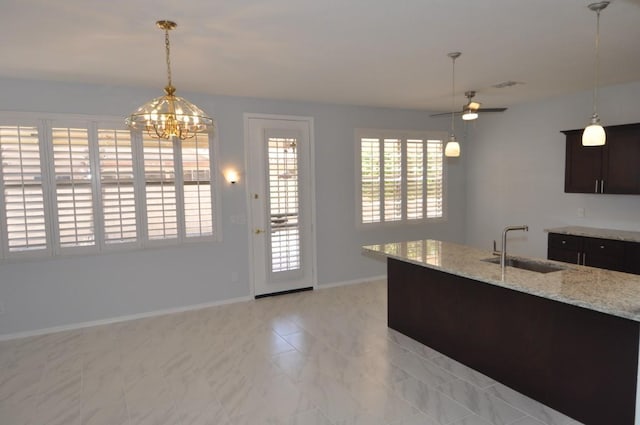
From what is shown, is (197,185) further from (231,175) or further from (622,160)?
(622,160)

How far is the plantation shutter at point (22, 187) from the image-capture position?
412 cm

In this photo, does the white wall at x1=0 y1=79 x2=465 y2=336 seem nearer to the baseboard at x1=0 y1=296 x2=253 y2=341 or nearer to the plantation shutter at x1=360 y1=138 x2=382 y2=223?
the baseboard at x1=0 y1=296 x2=253 y2=341

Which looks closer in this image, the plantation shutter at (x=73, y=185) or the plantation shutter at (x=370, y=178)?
the plantation shutter at (x=73, y=185)

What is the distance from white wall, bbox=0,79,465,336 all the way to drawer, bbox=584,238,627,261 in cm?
241

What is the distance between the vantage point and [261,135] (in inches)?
212

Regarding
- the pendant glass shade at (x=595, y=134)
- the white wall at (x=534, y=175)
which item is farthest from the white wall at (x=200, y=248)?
the pendant glass shade at (x=595, y=134)

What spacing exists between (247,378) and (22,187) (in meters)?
3.06

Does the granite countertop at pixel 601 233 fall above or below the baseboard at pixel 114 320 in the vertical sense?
above

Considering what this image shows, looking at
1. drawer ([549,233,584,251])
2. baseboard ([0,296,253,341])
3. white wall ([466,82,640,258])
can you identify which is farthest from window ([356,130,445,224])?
baseboard ([0,296,253,341])

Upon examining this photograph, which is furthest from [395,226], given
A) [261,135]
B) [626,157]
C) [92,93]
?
[92,93]

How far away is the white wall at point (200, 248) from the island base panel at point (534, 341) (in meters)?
2.15

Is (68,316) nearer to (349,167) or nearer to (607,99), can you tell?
(349,167)

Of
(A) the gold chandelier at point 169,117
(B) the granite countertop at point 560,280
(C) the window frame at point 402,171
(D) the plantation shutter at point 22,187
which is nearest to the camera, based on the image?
(B) the granite countertop at point 560,280

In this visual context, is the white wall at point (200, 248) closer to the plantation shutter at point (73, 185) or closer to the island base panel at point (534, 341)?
the plantation shutter at point (73, 185)
